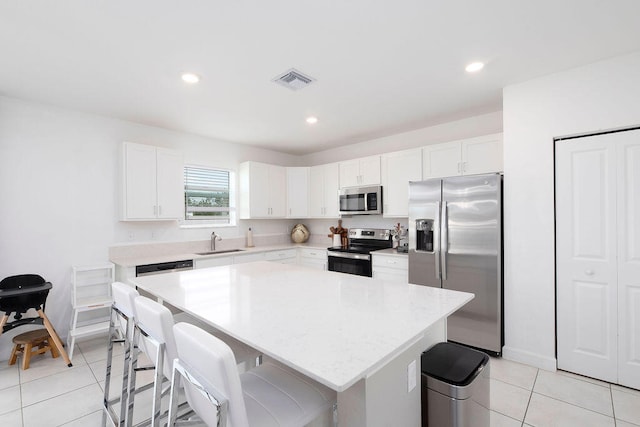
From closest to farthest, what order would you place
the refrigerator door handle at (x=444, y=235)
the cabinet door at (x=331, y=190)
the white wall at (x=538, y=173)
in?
the white wall at (x=538, y=173) → the refrigerator door handle at (x=444, y=235) → the cabinet door at (x=331, y=190)

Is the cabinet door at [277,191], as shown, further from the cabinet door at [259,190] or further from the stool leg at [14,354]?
the stool leg at [14,354]

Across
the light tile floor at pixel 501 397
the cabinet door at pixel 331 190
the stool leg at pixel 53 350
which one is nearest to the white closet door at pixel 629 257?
the light tile floor at pixel 501 397

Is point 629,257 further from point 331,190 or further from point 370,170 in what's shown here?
point 331,190

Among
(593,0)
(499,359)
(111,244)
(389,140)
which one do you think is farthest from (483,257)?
(111,244)

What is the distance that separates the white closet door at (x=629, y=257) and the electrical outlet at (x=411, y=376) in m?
2.19

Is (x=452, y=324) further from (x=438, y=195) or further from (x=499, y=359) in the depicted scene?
(x=438, y=195)

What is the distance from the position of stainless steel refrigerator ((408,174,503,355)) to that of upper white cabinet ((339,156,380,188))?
3.29 ft

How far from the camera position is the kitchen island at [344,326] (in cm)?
108

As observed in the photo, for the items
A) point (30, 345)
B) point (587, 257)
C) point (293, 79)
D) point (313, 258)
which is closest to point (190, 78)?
point (293, 79)

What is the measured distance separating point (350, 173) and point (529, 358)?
3.09 meters

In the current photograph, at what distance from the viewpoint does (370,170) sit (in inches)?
174

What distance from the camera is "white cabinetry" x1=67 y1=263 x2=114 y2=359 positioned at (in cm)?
310

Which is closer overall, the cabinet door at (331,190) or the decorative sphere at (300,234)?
the cabinet door at (331,190)

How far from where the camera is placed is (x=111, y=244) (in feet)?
12.0
